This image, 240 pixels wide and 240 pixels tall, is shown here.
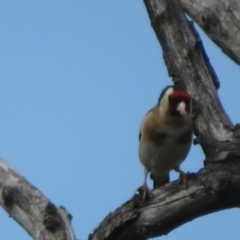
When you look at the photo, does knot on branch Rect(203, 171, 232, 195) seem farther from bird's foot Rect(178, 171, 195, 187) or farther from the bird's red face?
the bird's red face

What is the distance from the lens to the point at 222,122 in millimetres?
4914

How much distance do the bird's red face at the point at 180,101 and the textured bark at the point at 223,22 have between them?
63 cm

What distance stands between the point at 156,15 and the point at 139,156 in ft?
3.73

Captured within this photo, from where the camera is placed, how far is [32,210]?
4320mm

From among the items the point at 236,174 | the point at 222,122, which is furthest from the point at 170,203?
the point at 222,122

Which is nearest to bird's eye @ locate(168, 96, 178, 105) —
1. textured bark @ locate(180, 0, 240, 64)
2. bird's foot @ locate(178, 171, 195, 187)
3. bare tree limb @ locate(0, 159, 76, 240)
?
textured bark @ locate(180, 0, 240, 64)

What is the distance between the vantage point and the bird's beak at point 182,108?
518 cm

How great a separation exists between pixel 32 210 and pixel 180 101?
1462 millimetres

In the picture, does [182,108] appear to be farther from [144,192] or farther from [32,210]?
[32,210]

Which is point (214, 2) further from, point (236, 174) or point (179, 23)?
Result: point (236, 174)

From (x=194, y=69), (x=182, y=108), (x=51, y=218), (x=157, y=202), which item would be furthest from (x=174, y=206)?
(x=194, y=69)

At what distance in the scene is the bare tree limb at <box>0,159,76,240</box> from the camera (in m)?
4.23

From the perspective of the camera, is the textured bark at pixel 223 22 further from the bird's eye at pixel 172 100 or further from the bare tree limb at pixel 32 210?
the bare tree limb at pixel 32 210

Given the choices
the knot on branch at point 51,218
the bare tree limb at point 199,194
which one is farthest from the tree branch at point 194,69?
the knot on branch at point 51,218
